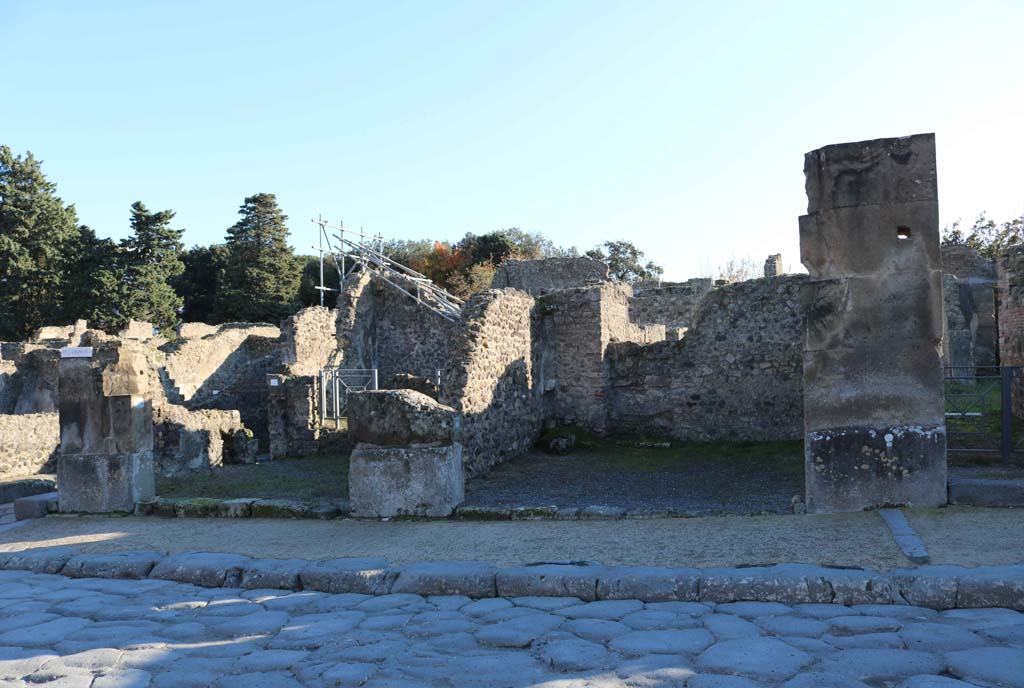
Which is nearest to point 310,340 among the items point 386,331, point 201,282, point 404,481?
point 386,331

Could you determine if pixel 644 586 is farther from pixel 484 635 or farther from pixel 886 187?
pixel 886 187

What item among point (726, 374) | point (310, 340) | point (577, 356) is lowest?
point (726, 374)

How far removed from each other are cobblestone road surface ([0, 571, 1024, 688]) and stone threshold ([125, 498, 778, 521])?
2125mm

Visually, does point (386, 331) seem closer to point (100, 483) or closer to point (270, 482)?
point (270, 482)

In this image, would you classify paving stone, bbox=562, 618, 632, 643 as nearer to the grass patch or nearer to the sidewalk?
the sidewalk

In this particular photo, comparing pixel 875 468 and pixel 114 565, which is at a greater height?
pixel 875 468

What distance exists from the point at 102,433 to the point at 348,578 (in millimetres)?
4836

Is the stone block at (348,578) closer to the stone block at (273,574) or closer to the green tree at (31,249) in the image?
the stone block at (273,574)

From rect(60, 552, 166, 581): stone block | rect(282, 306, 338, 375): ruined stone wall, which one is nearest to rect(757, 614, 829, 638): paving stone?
rect(60, 552, 166, 581): stone block

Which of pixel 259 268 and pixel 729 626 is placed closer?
pixel 729 626

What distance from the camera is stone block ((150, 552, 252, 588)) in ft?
20.1

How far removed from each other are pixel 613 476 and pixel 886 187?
5117 mm

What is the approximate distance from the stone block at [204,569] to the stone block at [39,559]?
3.55 ft

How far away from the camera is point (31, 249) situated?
37.9 m
